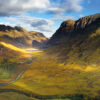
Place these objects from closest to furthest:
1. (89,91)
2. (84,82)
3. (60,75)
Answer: (89,91)
(84,82)
(60,75)

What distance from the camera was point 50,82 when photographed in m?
160

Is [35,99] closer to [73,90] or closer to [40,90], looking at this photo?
[40,90]

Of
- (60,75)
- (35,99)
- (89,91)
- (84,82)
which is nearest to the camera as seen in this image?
(35,99)

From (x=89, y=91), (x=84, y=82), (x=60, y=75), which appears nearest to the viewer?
(x=89, y=91)

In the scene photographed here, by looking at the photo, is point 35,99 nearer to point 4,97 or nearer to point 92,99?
point 4,97

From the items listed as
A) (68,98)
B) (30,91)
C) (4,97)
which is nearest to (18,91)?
(30,91)

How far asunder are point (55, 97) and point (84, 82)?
48504mm

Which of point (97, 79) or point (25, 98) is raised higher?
point (97, 79)

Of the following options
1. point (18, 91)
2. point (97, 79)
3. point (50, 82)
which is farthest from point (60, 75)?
point (18, 91)

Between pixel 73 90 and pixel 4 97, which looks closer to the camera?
pixel 4 97

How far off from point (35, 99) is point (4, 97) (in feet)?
73.7

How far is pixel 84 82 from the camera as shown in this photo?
15300 centimetres

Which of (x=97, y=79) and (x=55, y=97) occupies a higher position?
(x=97, y=79)

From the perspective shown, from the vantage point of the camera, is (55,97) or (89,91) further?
(89,91)
